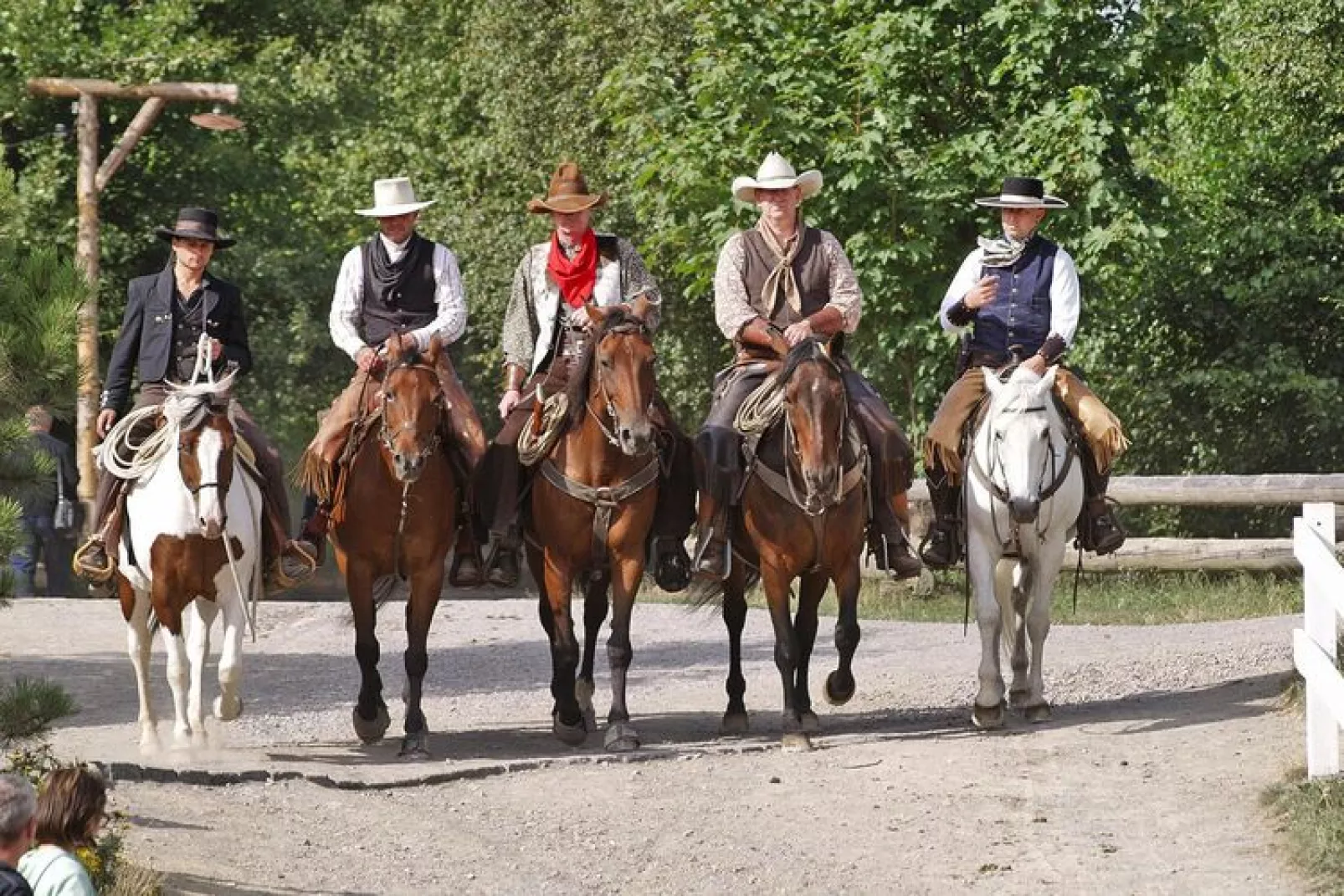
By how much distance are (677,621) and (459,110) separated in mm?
21210

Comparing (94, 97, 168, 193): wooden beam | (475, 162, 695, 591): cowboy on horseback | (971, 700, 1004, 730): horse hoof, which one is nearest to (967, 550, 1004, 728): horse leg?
(971, 700, 1004, 730): horse hoof

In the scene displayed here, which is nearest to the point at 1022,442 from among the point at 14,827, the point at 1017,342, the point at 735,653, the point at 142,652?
the point at 1017,342

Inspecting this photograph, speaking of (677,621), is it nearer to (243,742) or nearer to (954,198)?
(954,198)

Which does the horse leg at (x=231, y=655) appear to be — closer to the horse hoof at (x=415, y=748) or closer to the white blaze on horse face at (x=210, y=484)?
the white blaze on horse face at (x=210, y=484)

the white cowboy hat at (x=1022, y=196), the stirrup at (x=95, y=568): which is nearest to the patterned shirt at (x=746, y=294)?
the white cowboy hat at (x=1022, y=196)

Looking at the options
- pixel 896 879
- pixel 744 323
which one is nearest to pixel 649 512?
pixel 744 323

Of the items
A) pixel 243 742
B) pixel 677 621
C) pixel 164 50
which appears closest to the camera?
pixel 243 742

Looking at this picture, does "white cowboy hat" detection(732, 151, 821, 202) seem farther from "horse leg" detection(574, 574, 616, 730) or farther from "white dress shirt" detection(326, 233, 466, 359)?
"horse leg" detection(574, 574, 616, 730)

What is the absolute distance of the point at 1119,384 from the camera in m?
28.3

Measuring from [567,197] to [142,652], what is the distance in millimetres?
3367

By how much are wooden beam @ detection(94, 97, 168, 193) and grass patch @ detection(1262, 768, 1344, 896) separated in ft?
65.7

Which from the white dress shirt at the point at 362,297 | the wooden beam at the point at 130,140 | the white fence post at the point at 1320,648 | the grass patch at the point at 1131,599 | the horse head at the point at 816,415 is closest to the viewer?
the white fence post at the point at 1320,648

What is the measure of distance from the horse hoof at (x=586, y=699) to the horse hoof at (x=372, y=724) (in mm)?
1115

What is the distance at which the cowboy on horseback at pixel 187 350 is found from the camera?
13.6 meters
